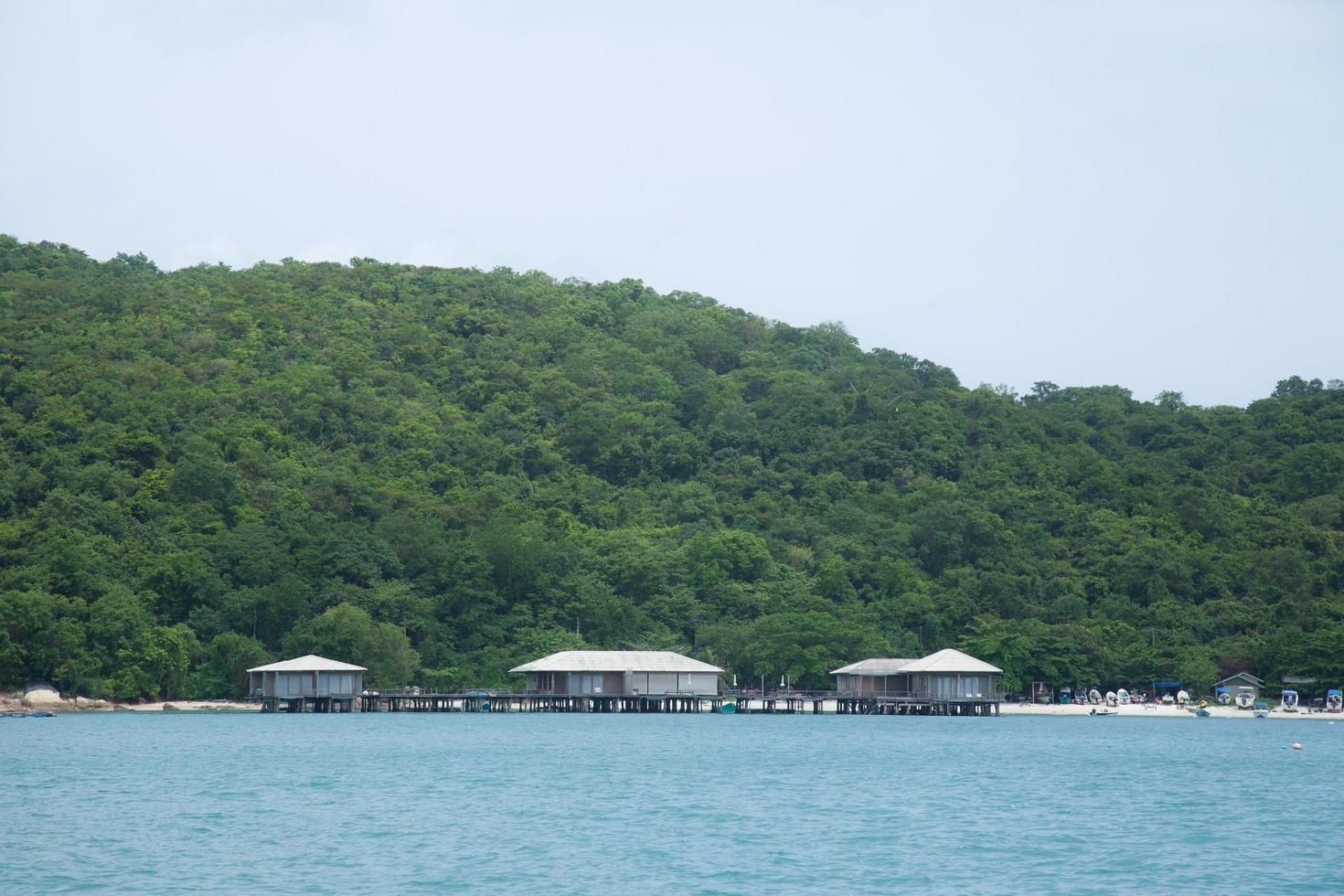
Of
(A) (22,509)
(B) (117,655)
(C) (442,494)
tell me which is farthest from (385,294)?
(B) (117,655)

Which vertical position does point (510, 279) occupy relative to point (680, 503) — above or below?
above

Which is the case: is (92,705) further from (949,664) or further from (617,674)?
A: (949,664)

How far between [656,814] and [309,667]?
4076cm

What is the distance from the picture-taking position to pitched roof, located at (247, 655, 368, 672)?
2739 inches

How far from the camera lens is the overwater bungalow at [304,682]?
2753 inches

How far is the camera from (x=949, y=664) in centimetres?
7125

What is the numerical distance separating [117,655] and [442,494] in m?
24.6

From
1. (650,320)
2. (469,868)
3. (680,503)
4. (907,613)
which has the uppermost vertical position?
(650,320)

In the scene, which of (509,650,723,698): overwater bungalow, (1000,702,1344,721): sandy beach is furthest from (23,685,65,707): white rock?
(1000,702,1344,721): sandy beach

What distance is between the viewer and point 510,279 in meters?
126

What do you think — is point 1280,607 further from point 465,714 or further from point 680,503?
point 465,714

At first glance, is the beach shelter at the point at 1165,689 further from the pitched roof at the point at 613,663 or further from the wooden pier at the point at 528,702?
the pitched roof at the point at 613,663

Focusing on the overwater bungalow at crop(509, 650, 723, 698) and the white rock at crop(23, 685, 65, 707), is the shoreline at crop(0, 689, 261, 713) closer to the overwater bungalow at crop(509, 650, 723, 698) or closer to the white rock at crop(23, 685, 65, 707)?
the white rock at crop(23, 685, 65, 707)

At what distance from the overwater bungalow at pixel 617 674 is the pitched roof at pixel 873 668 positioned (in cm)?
624
